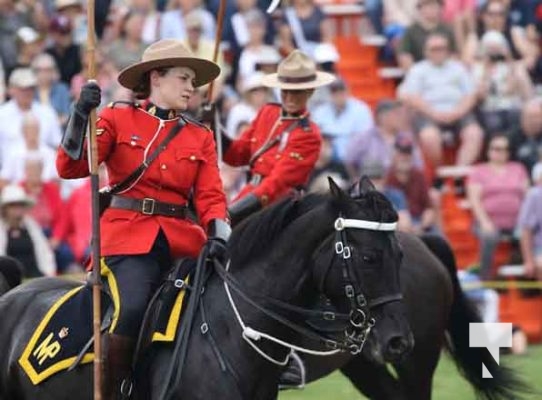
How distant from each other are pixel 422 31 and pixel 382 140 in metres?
2.38

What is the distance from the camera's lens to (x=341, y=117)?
18672 mm

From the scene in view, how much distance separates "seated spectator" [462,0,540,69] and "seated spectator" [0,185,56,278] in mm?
6462

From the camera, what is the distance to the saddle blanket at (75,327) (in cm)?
834

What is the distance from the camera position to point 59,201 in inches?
650

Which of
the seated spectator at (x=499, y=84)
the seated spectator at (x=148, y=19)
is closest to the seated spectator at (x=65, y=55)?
the seated spectator at (x=148, y=19)

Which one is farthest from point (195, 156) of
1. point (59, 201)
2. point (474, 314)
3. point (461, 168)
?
point (461, 168)

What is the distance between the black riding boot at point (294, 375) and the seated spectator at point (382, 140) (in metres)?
7.32

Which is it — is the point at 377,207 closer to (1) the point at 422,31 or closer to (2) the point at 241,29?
(2) the point at 241,29

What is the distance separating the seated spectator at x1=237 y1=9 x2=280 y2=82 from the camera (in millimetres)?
19078

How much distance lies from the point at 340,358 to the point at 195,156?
238cm

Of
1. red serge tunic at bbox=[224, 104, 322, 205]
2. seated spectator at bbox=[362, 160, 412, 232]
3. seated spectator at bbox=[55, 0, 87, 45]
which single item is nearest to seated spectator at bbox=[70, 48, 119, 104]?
seated spectator at bbox=[55, 0, 87, 45]

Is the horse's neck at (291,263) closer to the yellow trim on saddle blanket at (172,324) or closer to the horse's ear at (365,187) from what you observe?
the horse's ear at (365,187)

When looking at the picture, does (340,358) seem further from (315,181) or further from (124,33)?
(124,33)

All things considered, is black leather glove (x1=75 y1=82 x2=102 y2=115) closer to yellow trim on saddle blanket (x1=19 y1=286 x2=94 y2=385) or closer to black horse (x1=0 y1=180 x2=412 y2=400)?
black horse (x1=0 y1=180 x2=412 y2=400)
